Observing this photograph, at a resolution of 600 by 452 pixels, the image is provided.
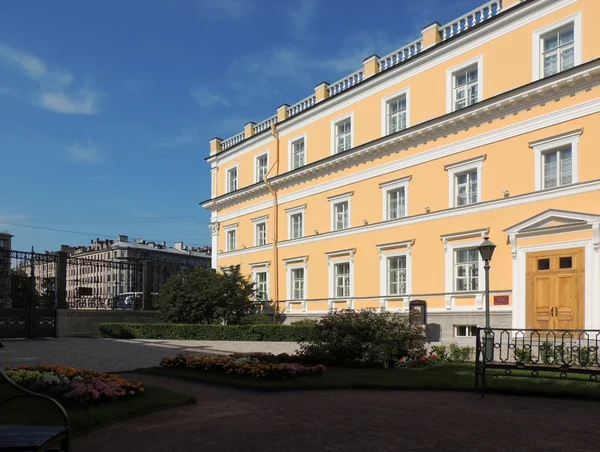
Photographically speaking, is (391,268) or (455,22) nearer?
(455,22)

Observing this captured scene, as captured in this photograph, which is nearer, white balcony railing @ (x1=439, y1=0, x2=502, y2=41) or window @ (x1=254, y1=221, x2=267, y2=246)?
white balcony railing @ (x1=439, y1=0, x2=502, y2=41)

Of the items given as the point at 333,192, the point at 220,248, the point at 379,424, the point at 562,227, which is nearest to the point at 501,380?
the point at 379,424

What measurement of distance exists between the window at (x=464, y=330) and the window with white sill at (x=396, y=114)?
9043 millimetres

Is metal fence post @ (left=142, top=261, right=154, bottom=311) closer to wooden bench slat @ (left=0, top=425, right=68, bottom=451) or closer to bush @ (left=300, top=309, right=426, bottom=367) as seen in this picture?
Result: bush @ (left=300, top=309, right=426, bottom=367)

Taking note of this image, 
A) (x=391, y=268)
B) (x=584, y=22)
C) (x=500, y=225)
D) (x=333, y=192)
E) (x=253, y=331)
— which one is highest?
(x=584, y=22)

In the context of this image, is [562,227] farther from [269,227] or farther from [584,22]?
[269,227]

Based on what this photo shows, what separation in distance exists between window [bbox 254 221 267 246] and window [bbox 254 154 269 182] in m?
2.64

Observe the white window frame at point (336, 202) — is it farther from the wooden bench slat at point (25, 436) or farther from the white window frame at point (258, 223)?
the wooden bench slat at point (25, 436)

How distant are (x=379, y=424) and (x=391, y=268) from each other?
1822 centimetres

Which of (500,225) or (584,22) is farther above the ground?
(584,22)

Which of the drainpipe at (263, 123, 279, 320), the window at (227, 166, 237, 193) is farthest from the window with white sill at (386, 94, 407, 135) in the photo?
the window at (227, 166, 237, 193)

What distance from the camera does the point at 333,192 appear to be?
28.8 m

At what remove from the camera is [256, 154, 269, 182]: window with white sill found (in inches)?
1332

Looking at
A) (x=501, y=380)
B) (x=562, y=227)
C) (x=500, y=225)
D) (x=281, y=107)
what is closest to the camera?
(x=501, y=380)
